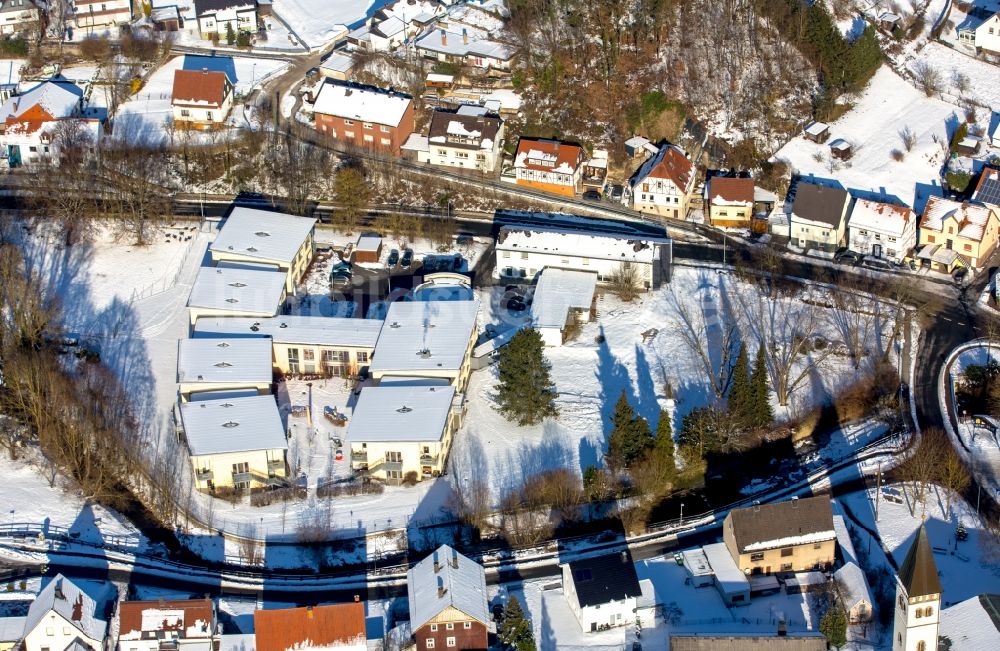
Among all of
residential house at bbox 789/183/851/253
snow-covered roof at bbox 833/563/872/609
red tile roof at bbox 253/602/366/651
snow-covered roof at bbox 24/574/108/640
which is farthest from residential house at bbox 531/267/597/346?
snow-covered roof at bbox 24/574/108/640

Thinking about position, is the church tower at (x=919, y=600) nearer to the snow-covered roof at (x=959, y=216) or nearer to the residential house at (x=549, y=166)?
the snow-covered roof at (x=959, y=216)

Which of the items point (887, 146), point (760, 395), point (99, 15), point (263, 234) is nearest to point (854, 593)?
point (760, 395)

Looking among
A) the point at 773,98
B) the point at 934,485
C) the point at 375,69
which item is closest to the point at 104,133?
the point at 375,69

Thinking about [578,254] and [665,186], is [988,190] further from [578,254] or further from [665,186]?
[578,254]

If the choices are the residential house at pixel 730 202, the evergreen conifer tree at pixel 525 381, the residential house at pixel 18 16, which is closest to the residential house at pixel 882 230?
the residential house at pixel 730 202

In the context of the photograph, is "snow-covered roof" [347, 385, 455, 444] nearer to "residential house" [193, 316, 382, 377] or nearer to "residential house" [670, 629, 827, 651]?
"residential house" [193, 316, 382, 377]

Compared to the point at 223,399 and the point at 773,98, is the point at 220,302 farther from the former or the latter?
the point at 773,98
